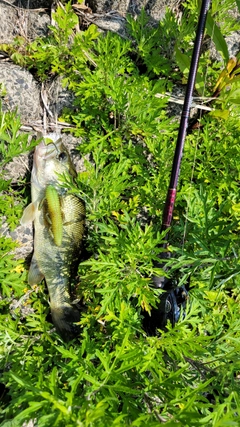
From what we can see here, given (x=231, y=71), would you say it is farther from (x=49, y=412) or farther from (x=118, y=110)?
(x=49, y=412)

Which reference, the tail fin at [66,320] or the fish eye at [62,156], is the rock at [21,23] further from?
the tail fin at [66,320]

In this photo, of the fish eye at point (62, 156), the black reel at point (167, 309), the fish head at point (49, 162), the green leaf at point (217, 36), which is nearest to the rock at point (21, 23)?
the fish head at point (49, 162)

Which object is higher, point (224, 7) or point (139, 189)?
point (224, 7)

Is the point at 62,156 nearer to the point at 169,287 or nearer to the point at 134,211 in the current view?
the point at 134,211

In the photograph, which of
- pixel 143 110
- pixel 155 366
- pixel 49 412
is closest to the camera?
pixel 49 412

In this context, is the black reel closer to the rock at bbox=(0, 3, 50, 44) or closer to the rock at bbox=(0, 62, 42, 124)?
the rock at bbox=(0, 62, 42, 124)

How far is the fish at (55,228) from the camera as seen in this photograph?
302cm

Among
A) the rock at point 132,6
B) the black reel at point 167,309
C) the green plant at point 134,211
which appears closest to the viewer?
the green plant at point 134,211

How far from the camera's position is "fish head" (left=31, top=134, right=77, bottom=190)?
3.02m

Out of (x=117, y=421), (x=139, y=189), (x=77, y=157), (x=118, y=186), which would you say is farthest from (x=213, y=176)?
(x=117, y=421)

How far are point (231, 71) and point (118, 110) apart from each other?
1.15 meters

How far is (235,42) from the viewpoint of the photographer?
372cm

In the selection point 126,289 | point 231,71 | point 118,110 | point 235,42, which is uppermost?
point 235,42

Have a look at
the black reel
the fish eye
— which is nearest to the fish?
the fish eye
